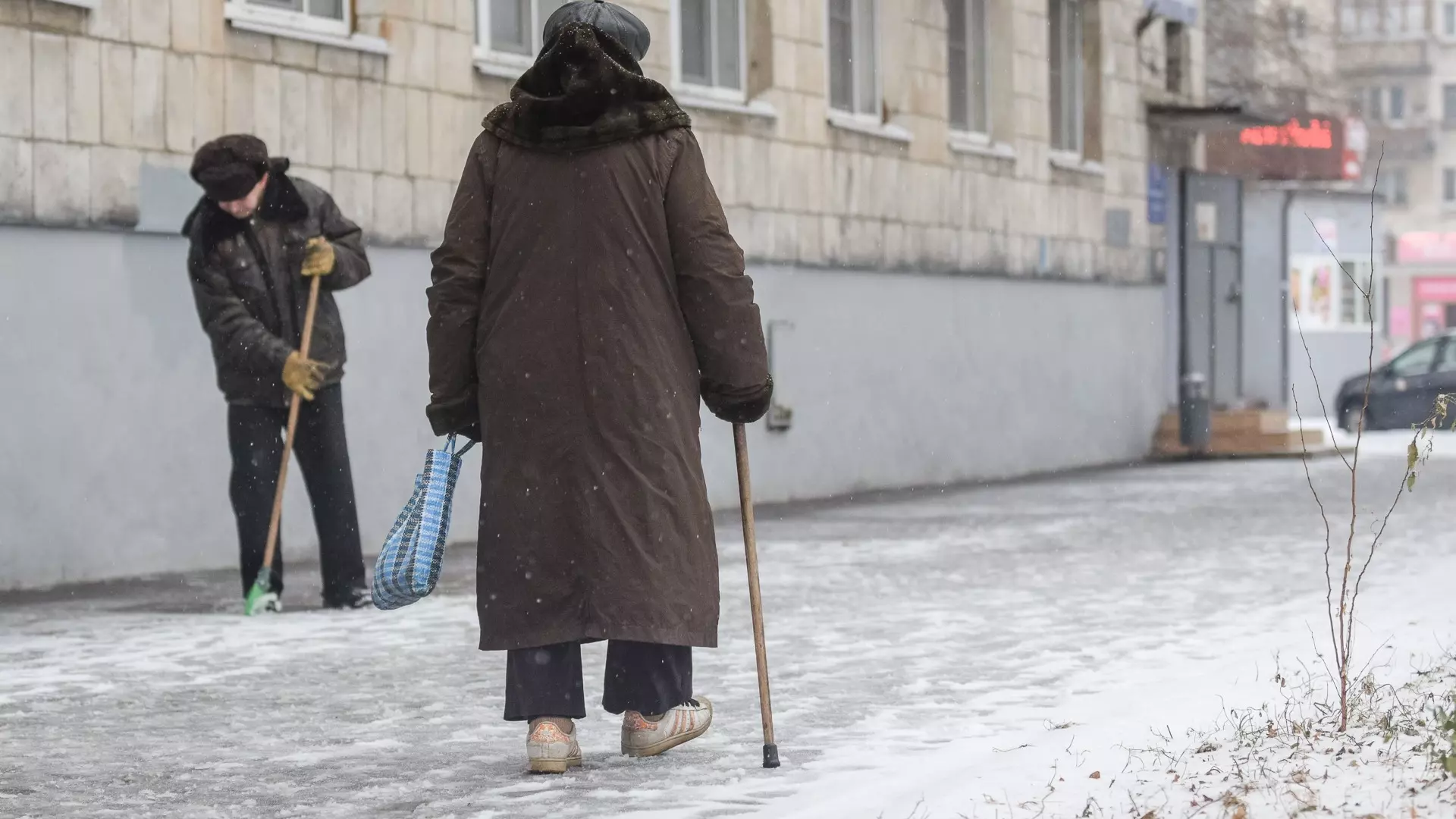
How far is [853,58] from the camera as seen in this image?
63.1 feet

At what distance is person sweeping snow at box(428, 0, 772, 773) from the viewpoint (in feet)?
18.8

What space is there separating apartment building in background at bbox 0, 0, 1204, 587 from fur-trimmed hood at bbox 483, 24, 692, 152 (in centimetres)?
577

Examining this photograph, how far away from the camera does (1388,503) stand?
632 inches

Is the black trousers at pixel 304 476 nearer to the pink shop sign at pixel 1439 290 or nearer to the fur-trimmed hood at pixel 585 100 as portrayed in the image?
the fur-trimmed hood at pixel 585 100

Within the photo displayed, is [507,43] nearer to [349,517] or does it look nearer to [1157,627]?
[349,517]

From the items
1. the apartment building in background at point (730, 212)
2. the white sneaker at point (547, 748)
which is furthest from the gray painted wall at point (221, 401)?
the white sneaker at point (547, 748)

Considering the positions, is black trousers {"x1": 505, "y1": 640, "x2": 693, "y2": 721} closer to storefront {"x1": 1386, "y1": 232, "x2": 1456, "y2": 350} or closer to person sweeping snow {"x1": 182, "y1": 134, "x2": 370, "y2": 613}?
person sweeping snow {"x1": 182, "y1": 134, "x2": 370, "y2": 613}

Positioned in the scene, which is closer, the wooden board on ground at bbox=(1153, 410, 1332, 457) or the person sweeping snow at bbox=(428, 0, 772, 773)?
the person sweeping snow at bbox=(428, 0, 772, 773)

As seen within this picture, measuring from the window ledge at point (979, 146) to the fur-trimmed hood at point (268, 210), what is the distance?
11.2 m

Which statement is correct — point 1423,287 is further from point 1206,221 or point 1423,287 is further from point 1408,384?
point 1206,221

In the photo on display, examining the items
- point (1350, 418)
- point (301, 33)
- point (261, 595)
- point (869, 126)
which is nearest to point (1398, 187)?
point (1350, 418)

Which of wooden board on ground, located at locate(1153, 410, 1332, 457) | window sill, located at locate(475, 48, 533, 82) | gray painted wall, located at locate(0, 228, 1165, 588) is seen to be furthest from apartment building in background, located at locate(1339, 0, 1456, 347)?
window sill, located at locate(475, 48, 533, 82)

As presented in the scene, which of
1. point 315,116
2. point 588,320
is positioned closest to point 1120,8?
point 315,116

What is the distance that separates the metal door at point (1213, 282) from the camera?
2698cm
